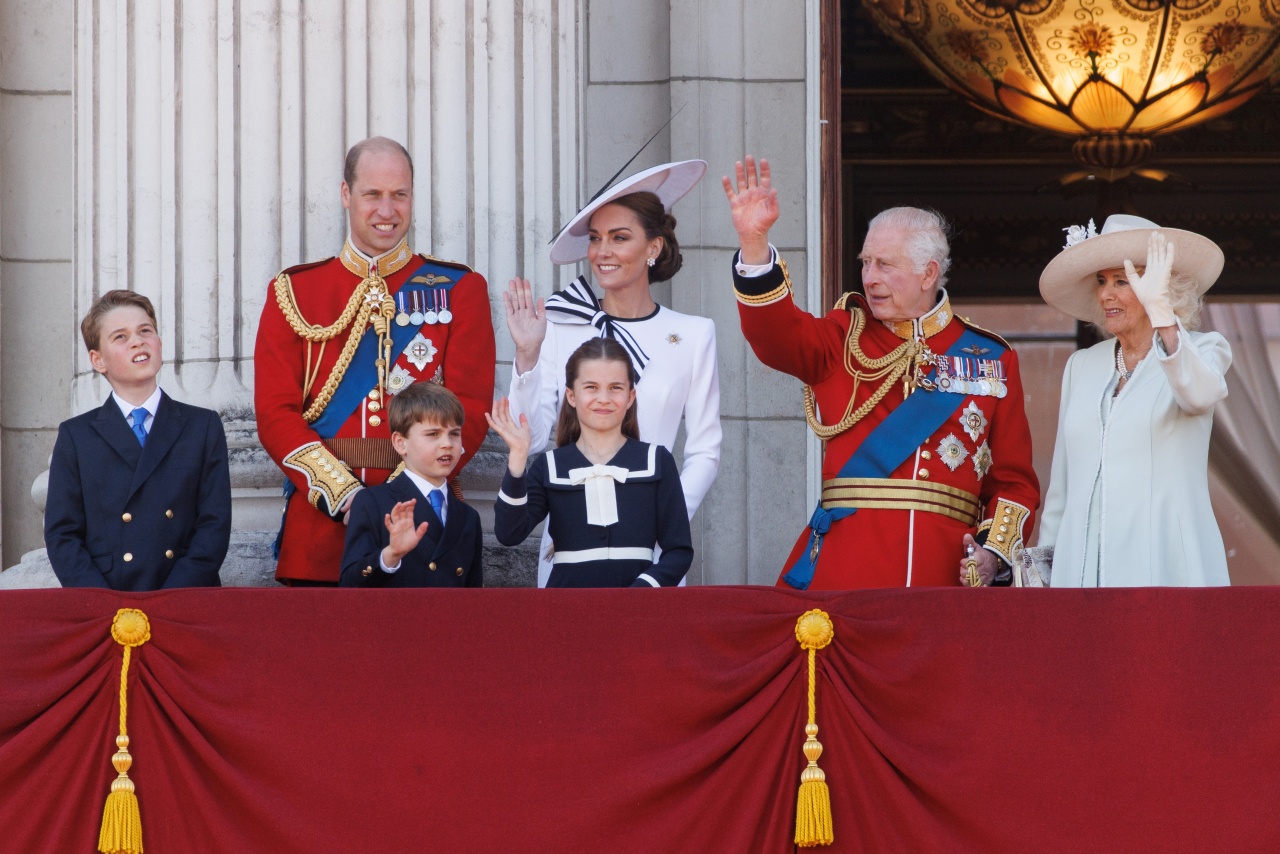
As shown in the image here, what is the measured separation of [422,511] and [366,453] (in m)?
0.40

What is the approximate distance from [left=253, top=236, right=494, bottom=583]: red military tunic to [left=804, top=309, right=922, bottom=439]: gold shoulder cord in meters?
0.87

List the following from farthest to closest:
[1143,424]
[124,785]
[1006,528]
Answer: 1. [1006,528]
2. [1143,424]
3. [124,785]

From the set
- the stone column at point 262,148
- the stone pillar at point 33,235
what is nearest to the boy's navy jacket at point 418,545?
the stone column at point 262,148

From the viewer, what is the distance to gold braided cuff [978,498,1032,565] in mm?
4680

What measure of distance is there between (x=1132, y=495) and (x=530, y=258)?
6.32 feet

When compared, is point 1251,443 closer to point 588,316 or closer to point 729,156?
point 729,156

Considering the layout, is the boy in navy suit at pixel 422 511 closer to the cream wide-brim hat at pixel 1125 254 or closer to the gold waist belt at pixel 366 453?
the gold waist belt at pixel 366 453

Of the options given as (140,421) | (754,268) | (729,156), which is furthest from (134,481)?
(729,156)

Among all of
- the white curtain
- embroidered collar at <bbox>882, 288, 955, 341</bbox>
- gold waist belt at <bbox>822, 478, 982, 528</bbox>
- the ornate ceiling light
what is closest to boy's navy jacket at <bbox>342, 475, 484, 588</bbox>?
gold waist belt at <bbox>822, 478, 982, 528</bbox>

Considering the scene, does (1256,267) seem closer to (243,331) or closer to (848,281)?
(848,281)

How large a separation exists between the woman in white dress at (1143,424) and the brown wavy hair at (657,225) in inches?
39.6

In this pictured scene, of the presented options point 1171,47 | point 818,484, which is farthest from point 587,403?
point 1171,47

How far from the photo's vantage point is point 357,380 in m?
4.86

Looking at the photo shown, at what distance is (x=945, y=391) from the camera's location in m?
4.83
